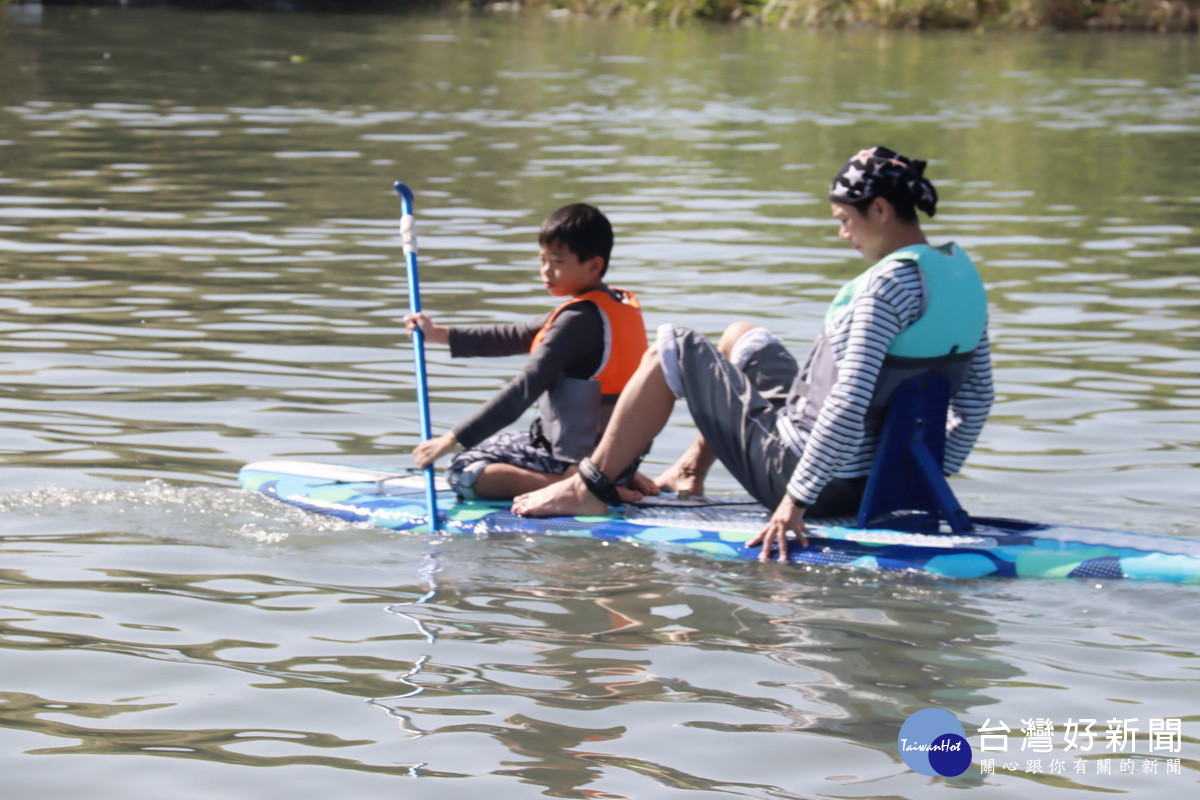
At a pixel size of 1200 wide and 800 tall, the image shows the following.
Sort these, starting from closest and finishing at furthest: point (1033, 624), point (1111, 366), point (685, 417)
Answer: point (1033, 624), point (685, 417), point (1111, 366)

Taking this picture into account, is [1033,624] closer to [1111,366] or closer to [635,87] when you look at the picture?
[1111,366]

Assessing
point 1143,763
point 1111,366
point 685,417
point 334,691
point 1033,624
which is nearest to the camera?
point 1143,763

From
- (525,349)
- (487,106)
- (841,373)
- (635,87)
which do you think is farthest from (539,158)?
(841,373)

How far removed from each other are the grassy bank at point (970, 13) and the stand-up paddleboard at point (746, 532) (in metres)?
30.7

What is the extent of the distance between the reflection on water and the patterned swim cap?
3.78 feet

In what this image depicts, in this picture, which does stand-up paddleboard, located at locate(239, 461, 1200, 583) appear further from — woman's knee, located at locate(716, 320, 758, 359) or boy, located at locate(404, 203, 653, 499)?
woman's knee, located at locate(716, 320, 758, 359)

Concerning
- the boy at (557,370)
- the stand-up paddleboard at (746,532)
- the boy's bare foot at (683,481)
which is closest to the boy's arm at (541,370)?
the boy at (557,370)

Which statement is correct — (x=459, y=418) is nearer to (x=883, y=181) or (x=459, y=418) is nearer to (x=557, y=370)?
(x=557, y=370)

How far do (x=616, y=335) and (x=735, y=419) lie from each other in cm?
58

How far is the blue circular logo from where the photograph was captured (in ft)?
11.7

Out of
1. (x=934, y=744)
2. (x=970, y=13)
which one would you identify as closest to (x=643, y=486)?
(x=934, y=744)

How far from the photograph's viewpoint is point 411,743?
3.69 meters

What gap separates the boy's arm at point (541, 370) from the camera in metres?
5.41

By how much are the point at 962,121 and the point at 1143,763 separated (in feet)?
49.2
